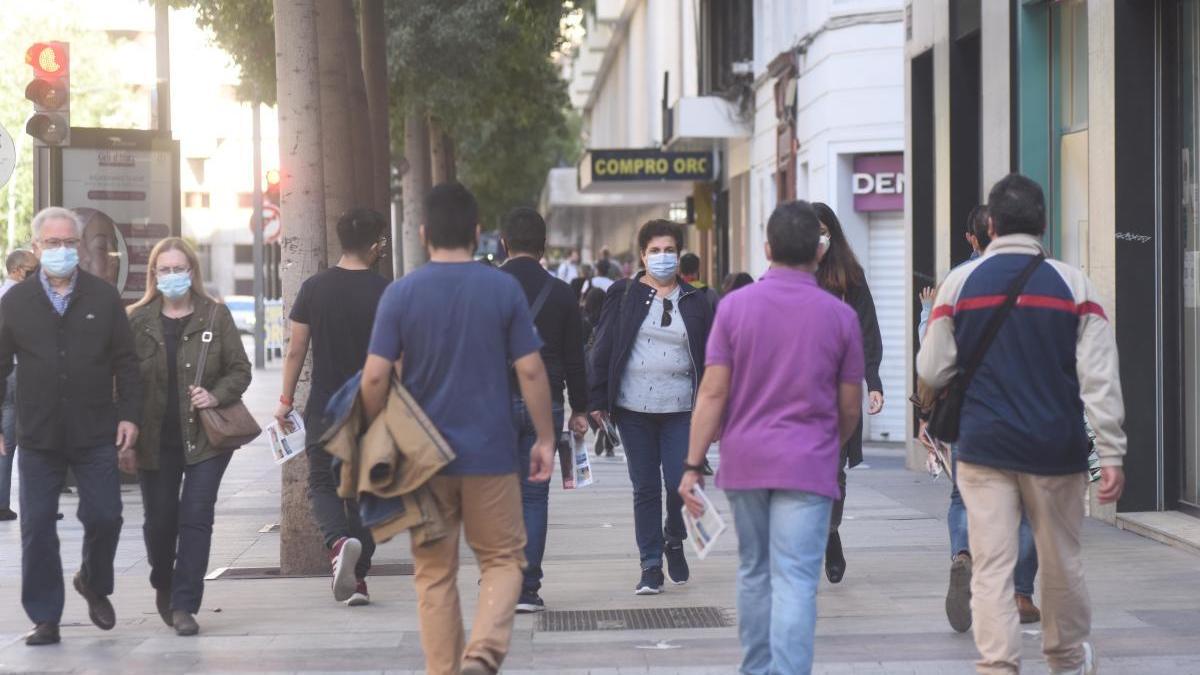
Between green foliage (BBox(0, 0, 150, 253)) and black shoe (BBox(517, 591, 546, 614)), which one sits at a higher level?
green foliage (BBox(0, 0, 150, 253))

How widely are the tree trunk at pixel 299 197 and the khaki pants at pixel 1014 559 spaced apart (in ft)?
→ 16.0

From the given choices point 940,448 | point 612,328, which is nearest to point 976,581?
point 940,448

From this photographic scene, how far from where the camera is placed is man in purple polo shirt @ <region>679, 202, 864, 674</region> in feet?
20.3

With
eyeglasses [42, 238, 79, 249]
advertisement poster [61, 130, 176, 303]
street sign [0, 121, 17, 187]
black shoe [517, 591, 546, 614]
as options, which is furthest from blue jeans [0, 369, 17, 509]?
black shoe [517, 591, 546, 614]

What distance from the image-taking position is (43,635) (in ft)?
27.3

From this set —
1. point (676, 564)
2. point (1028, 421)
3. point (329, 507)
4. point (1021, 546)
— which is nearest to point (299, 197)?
point (329, 507)

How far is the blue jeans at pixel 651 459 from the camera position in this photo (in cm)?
933

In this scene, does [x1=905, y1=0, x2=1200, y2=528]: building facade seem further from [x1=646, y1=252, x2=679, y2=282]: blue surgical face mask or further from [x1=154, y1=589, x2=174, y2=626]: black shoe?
[x1=154, y1=589, x2=174, y2=626]: black shoe

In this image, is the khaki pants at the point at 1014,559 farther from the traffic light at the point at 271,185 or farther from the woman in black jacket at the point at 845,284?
the traffic light at the point at 271,185

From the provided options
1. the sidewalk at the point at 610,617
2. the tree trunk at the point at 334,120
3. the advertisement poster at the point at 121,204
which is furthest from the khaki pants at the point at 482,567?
the advertisement poster at the point at 121,204

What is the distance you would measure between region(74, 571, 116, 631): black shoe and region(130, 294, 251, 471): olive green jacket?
0.61 meters

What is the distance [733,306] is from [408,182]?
→ 1062 inches

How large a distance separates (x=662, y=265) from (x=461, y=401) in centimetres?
300

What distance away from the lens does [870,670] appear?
742cm
